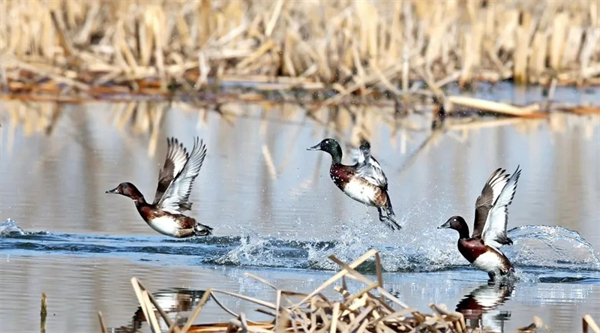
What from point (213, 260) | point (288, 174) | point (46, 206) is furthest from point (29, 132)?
point (213, 260)

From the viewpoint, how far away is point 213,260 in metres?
8.20

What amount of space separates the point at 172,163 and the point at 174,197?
0.74ft

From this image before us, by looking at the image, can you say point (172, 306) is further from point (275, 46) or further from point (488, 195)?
point (275, 46)

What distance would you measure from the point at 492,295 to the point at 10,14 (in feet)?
45.2

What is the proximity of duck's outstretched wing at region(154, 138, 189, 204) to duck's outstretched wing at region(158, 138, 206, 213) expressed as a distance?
0.12 feet

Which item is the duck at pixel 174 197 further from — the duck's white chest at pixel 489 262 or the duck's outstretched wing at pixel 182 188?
the duck's white chest at pixel 489 262

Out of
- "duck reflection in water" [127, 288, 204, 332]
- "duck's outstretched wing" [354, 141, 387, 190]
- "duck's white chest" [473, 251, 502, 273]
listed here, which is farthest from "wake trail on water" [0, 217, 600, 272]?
"duck reflection in water" [127, 288, 204, 332]

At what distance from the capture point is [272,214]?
10.3 meters

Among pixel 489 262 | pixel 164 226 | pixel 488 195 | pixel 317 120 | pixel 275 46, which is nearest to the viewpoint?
pixel 489 262

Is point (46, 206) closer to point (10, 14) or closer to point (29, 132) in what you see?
point (29, 132)

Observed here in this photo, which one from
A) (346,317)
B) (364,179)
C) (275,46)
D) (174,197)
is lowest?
(346,317)

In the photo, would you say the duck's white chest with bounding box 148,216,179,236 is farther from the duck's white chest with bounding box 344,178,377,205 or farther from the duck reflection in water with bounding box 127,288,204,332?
the duck reflection in water with bounding box 127,288,204,332

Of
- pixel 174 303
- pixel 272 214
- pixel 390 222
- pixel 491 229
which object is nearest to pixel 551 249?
pixel 390 222

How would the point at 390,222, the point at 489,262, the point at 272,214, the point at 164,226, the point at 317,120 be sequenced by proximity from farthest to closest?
the point at 317,120 < the point at 272,214 < the point at 390,222 < the point at 164,226 < the point at 489,262
